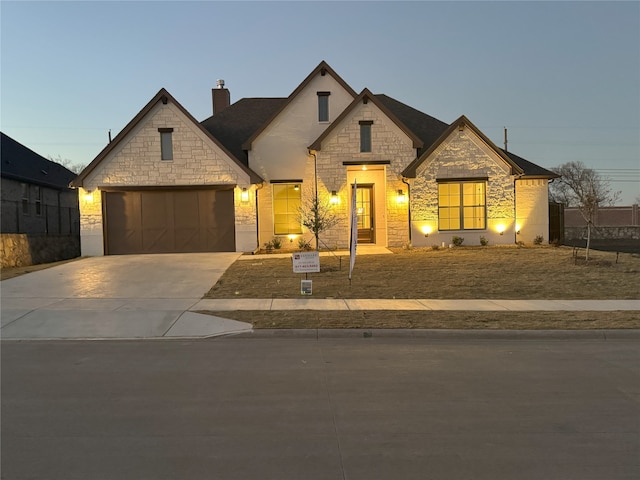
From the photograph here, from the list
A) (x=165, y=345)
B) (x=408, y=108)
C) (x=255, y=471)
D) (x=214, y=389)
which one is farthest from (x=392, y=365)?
(x=408, y=108)

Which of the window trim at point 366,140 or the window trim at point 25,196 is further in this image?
the window trim at point 25,196

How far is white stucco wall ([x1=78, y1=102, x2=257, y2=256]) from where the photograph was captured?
62.6ft

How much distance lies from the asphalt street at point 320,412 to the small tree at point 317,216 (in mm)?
11874

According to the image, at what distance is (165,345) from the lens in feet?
24.1

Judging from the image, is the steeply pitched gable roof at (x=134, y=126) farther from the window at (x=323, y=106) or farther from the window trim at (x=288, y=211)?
the window at (x=323, y=106)

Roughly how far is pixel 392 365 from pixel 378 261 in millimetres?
9764

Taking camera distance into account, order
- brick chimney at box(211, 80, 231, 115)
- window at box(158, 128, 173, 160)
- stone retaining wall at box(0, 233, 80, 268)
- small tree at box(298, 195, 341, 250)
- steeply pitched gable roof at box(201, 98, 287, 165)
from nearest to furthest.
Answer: stone retaining wall at box(0, 233, 80, 268) < small tree at box(298, 195, 341, 250) < window at box(158, 128, 173, 160) < steeply pitched gable roof at box(201, 98, 287, 165) < brick chimney at box(211, 80, 231, 115)

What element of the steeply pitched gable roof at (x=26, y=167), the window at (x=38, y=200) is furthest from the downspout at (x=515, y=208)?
the window at (x=38, y=200)

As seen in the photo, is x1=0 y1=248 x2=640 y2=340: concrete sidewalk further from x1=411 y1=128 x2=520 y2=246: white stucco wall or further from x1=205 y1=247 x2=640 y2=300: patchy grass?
x1=411 y1=128 x2=520 y2=246: white stucco wall

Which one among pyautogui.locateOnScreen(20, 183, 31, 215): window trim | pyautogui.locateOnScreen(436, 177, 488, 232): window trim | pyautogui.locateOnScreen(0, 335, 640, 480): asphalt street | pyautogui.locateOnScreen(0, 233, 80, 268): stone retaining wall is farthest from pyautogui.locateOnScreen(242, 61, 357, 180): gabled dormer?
pyautogui.locateOnScreen(0, 335, 640, 480): asphalt street

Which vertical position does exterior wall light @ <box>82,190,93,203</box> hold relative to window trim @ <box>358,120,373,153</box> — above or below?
below

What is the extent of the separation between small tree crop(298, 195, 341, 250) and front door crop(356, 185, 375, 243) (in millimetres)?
1940

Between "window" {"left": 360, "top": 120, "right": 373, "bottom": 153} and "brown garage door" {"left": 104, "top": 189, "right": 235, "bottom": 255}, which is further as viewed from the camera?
"window" {"left": 360, "top": 120, "right": 373, "bottom": 153}

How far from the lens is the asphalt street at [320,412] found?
11.6 feet
